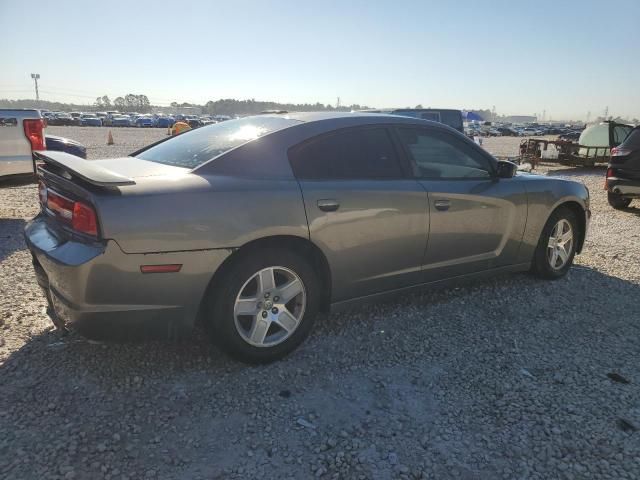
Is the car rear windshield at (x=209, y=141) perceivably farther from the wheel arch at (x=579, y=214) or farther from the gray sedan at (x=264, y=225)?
the wheel arch at (x=579, y=214)

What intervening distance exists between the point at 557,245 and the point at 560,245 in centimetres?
6

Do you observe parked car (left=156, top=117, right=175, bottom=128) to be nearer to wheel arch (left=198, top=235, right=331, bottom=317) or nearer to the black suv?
the black suv

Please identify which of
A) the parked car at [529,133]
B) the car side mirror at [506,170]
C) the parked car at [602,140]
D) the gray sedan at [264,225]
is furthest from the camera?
the parked car at [529,133]

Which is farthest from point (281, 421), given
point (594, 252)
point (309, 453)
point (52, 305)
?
point (594, 252)

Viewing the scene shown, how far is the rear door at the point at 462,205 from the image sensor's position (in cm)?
375

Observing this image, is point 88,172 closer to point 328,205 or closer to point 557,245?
point 328,205

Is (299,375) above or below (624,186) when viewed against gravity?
below

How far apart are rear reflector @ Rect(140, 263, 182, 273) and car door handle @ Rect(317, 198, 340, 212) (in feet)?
3.15

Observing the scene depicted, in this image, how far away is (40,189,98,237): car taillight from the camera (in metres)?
2.54

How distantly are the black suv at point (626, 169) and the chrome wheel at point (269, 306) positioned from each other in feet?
24.2

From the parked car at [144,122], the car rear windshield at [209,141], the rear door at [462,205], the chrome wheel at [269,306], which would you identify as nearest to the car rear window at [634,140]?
→ the rear door at [462,205]

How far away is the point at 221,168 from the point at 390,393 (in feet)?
5.45

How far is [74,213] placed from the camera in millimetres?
2643

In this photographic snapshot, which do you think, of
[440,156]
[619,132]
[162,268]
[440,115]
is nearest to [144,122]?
[440,115]
